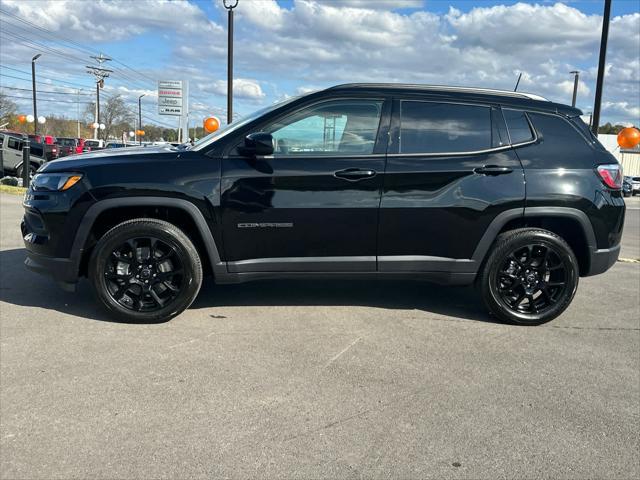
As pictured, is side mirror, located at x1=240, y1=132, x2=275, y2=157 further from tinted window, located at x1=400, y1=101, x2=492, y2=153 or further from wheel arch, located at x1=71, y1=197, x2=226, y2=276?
tinted window, located at x1=400, y1=101, x2=492, y2=153

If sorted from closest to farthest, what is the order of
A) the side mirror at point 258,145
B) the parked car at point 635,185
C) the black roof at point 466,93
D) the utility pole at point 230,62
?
the side mirror at point 258,145 < the black roof at point 466,93 < the utility pole at point 230,62 < the parked car at point 635,185

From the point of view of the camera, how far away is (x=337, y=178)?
427 centimetres

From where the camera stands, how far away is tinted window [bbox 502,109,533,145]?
4500mm

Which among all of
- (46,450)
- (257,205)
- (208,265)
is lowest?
(46,450)

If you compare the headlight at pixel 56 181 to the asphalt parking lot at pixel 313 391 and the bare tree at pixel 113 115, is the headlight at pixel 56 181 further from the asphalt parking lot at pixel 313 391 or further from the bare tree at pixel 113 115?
the bare tree at pixel 113 115

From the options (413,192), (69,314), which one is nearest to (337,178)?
(413,192)

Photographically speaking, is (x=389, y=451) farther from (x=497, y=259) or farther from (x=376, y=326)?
(x=497, y=259)

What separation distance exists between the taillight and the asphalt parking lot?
1.22 m

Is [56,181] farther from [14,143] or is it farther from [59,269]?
[14,143]

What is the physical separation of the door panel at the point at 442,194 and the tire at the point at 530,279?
0.27m

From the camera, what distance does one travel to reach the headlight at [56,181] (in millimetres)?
4184

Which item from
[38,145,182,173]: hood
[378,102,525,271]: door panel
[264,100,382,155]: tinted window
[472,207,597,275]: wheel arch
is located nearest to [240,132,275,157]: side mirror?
[264,100,382,155]: tinted window

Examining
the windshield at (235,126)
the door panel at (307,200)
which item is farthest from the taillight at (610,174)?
the windshield at (235,126)

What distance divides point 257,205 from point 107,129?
85.7m
